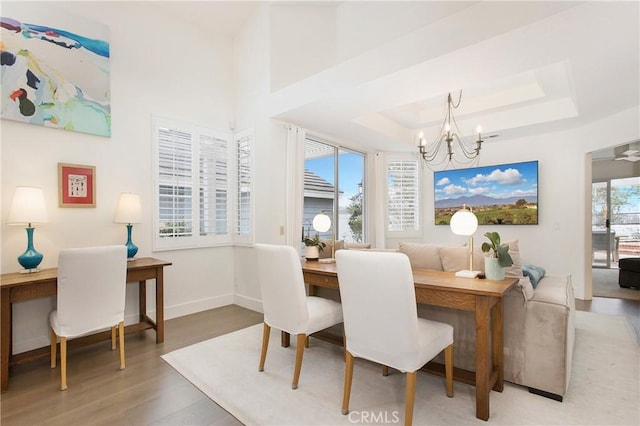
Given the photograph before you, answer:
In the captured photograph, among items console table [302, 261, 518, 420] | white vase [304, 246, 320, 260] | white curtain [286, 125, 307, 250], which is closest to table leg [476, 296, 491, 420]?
console table [302, 261, 518, 420]

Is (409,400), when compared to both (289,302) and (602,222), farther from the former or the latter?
(602,222)

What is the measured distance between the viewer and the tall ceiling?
212 centimetres

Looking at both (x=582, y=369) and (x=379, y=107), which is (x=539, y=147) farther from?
(x=582, y=369)

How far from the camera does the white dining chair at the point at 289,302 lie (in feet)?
7.30

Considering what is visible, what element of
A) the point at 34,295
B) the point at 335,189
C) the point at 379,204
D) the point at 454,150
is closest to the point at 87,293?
the point at 34,295

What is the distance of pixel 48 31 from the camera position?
2.96 m

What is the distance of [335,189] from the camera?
17.8ft

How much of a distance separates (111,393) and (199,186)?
8.36 feet

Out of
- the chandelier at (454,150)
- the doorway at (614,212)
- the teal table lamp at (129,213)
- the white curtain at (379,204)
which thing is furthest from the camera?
the doorway at (614,212)

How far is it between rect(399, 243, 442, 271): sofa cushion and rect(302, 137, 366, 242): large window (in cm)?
212

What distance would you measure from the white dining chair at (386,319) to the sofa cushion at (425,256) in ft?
2.75

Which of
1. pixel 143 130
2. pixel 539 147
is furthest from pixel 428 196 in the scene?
pixel 143 130

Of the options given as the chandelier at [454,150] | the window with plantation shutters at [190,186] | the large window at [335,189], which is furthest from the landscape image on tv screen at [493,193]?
the window with plantation shutters at [190,186]

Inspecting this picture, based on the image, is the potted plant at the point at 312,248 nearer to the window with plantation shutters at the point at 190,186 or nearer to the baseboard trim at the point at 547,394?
the window with plantation shutters at the point at 190,186
